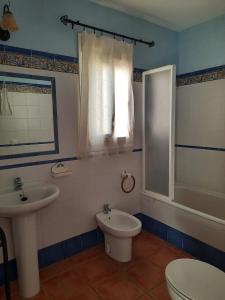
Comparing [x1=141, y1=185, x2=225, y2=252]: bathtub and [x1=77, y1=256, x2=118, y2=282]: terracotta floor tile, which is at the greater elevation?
[x1=141, y1=185, x2=225, y2=252]: bathtub

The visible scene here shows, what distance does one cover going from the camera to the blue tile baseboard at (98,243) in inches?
79.3

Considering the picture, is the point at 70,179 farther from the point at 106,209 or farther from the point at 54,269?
the point at 54,269

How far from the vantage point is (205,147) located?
8.98 ft

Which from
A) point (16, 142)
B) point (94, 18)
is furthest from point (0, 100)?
point (94, 18)

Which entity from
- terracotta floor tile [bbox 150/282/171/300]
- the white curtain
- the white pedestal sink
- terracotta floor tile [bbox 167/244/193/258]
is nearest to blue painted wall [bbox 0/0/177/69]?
the white curtain

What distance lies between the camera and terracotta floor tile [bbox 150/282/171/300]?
1750 millimetres

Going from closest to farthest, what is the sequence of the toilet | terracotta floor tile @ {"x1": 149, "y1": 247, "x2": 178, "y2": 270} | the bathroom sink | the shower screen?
the toilet, the bathroom sink, terracotta floor tile @ {"x1": 149, "y1": 247, "x2": 178, "y2": 270}, the shower screen

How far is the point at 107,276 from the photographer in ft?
6.61

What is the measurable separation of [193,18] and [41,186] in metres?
2.54

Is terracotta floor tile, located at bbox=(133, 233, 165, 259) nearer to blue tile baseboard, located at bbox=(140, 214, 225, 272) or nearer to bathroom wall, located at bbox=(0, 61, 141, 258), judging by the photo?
blue tile baseboard, located at bbox=(140, 214, 225, 272)

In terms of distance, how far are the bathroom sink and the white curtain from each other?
517 mm

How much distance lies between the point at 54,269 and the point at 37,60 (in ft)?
6.50

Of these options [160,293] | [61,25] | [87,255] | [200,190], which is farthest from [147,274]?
[61,25]

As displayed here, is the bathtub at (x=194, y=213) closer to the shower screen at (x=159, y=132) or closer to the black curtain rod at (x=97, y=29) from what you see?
the shower screen at (x=159, y=132)
